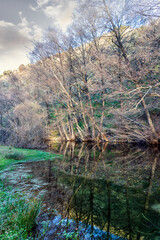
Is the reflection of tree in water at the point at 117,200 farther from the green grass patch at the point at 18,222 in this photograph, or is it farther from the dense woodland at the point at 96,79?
the dense woodland at the point at 96,79

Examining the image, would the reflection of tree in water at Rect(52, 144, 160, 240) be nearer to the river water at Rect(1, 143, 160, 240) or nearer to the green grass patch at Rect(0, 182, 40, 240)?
the river water at Rect(1, 143, 160, 240)

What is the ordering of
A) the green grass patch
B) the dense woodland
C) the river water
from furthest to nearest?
the dense woodland
the river water
the green grass patch

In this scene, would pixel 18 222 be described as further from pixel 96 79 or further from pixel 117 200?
pixel 96 79

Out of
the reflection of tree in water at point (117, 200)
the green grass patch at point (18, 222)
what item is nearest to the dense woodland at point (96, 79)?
the reflection of tree in water at point (117, 200)

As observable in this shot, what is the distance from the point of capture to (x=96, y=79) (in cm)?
1866

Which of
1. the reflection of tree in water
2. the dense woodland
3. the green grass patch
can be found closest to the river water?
the reflection of tree in water

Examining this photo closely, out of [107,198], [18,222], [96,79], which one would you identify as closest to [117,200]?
[107,198]

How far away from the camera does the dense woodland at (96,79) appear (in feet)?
42.7

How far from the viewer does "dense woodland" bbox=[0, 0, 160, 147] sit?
1300cm

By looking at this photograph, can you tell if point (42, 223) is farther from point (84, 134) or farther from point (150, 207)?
point (84, 134)

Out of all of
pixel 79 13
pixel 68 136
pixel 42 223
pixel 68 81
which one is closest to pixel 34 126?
pixel 68 136

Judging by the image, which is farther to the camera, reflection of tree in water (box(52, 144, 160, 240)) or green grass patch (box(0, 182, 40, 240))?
reflection of tree in water (box(52, 144, 160, 240))

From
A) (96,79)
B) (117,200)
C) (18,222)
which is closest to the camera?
(18,222)

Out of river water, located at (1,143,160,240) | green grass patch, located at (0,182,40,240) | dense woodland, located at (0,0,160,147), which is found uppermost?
dense woodland, located at (0,0,160,147)
